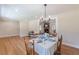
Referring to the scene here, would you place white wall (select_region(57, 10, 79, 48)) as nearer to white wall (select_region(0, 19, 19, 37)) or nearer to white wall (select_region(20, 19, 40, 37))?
white wall (select_region(20, 19, 40, 37))

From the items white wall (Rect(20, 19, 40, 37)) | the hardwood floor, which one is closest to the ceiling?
white wall (Rect(20, 19, 40, 37))

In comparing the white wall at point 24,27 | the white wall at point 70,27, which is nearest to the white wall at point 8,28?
the white wall at point 24,27

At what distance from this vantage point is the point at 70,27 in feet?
5.03

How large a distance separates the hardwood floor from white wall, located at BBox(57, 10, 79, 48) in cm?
9

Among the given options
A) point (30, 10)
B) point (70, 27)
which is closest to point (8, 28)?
point (30, 10)

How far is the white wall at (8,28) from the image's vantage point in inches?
59.8

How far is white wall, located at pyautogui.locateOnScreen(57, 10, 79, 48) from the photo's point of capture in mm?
1516

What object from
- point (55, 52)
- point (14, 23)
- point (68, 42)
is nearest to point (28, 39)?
point (14, 23)

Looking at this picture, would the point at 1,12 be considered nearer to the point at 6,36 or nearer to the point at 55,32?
the point at 6,36

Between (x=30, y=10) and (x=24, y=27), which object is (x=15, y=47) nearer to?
(x=24, y=27)

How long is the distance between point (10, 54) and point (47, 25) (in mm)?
644

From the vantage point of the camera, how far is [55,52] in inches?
62.3

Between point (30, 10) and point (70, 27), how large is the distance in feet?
1.90

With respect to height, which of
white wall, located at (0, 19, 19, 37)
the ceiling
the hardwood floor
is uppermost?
the ceiling
